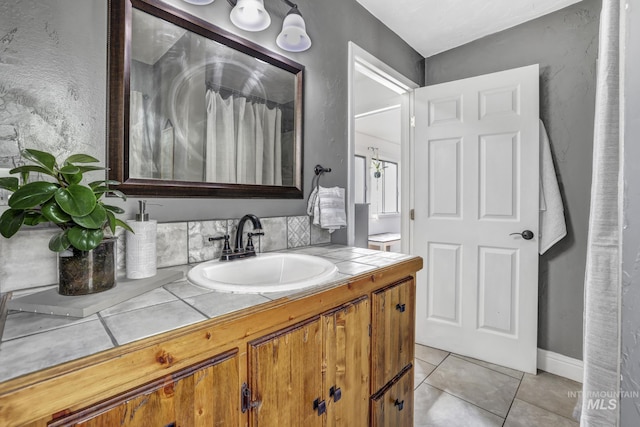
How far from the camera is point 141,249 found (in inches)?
34.5

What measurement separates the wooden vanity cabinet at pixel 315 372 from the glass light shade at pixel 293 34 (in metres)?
1.20

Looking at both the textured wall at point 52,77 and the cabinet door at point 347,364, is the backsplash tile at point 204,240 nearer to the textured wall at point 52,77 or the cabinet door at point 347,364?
the textured wall at point 52,77

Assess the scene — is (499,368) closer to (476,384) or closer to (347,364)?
(476,384)

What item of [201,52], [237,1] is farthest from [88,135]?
[237,1]

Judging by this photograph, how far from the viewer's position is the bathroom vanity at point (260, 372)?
1.46 ft

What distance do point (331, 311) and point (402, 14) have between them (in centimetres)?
200

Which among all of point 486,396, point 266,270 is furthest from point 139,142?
point 486,396

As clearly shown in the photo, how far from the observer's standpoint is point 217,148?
4.00 ft

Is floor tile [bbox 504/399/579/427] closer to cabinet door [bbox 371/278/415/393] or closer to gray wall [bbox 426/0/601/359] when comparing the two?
gray wall [bbox 426/0/601/359]

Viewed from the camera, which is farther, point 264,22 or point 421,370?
point 421,370

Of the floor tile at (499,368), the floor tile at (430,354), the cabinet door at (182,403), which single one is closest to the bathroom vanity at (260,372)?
the cabinet door at (182,403)

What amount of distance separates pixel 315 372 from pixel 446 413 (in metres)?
1.20

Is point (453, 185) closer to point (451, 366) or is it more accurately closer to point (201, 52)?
point (451, 366)

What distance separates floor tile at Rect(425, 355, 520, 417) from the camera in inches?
65.4
